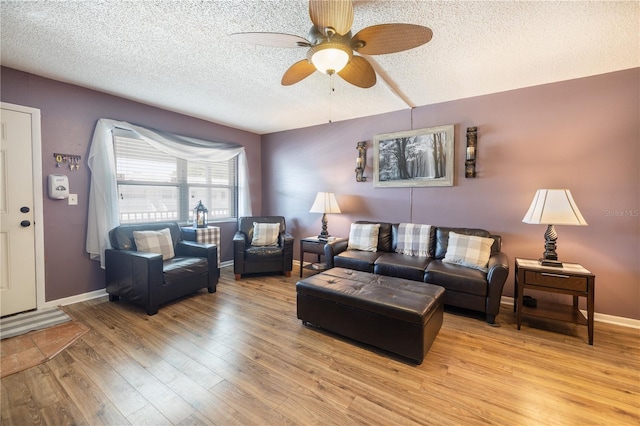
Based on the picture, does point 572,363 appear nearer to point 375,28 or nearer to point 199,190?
point 375,28

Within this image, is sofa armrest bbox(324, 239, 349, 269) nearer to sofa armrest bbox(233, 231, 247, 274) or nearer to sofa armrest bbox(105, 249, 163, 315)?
sofa armrest bbox(233, 231, 247, 274)

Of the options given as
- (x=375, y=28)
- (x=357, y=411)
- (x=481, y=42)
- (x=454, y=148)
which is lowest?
(x=357, y=411)

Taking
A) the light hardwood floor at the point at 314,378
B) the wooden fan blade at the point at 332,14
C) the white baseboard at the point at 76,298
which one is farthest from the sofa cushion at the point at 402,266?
the white baseboard at the point at 76,298

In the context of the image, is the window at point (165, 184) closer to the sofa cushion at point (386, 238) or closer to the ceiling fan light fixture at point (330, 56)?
the sofa cushion at point (386, 238)

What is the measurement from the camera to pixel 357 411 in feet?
5.04

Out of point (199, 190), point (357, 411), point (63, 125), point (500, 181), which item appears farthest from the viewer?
point (199, 190)

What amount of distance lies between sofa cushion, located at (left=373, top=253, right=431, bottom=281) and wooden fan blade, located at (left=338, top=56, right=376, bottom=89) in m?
1.93

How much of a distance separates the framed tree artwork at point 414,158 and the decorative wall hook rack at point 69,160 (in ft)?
12.3

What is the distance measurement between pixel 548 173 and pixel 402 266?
1879 millimetres

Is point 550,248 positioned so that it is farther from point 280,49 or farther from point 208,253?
point 208,253

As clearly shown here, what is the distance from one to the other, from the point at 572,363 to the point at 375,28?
2768 mm

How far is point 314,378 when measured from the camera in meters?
1.81

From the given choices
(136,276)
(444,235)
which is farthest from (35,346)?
(444,235)

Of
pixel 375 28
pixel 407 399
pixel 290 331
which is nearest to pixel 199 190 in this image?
pixel 290 331
